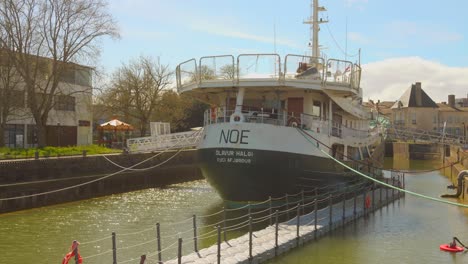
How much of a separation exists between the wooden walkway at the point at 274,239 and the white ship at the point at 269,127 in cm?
225

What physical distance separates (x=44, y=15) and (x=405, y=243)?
2960cm

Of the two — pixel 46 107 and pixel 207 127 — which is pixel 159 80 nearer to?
pixel 46 107

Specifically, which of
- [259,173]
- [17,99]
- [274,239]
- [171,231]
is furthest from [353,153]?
[17,99]

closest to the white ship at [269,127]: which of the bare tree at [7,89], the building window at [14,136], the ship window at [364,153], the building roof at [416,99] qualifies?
the ship window at [364,153]

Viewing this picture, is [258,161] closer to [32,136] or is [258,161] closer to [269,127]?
[269,127]

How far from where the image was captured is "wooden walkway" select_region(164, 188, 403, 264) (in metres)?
13.4

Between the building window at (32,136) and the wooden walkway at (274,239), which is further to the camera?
the building window at (32,136)

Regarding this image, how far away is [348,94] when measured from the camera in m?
24.9

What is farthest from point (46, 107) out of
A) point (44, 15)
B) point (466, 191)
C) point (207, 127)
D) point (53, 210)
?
point (466, 191)

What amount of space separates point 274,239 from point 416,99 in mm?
95137

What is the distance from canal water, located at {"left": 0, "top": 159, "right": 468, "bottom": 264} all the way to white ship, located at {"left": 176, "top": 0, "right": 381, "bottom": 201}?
2.39 m

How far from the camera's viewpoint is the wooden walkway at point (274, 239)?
1341cm

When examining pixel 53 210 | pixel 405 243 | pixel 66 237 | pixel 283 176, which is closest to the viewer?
pixel 405 243

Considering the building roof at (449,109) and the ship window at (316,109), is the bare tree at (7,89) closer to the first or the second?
the ship window at (316,109)
